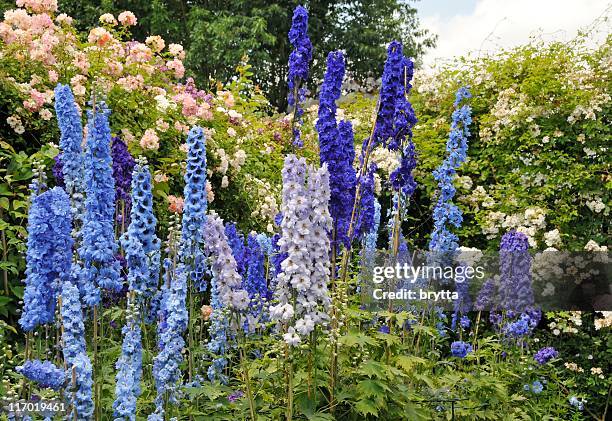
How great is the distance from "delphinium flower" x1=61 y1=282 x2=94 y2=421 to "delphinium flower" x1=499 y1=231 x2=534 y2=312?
3024 mm

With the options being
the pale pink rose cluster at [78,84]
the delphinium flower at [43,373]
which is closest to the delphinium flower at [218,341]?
the delphinium flower at [43,373]

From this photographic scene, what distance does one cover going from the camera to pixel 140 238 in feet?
9.88

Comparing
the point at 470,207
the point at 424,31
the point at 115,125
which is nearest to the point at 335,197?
the point at 115,125

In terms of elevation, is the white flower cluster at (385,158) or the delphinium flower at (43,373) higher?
the white flower cluster at (385,158)

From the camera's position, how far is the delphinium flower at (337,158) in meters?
3.43

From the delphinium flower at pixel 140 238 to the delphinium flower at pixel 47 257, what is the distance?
40 centimetres

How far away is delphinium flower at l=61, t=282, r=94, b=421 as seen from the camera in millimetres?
2328

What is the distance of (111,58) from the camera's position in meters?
6.13

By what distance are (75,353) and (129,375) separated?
0.69ft

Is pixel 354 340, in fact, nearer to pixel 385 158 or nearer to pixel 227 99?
pixel 385 158

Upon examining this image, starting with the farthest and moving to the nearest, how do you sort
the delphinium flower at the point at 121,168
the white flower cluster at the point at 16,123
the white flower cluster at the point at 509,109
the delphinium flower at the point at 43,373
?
1. the white flower cluster at the point at 509,109
2. the white flower cluster at the point at 16,123
3. the delphinium flower at the point at 121,168
4. the delphinium flower at the point at 43,373

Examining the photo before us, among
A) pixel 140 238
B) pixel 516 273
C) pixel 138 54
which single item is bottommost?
pixel 516 273

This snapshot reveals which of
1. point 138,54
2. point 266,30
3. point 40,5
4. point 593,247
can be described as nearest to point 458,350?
point 593,247

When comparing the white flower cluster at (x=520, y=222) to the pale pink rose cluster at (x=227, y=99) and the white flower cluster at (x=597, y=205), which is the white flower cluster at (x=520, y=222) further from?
the pale pink rose cluster at (x=227, y=99)
